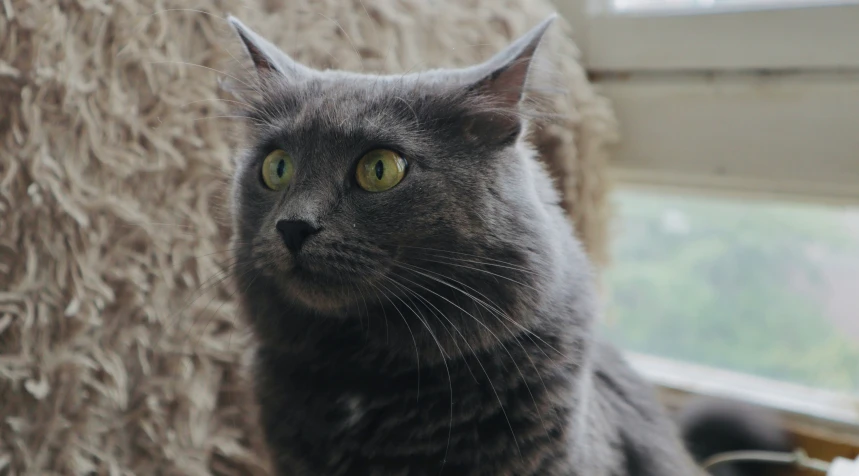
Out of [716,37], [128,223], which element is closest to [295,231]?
[128,223]

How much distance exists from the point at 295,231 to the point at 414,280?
0.44 ft

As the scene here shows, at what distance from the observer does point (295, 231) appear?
2.35 ft

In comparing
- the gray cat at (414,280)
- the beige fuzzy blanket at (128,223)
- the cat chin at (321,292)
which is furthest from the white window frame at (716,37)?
the cat chin at (321,292)

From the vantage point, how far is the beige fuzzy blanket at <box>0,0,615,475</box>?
0.91m

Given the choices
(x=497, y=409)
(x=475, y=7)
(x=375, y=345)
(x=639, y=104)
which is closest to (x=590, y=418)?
(x=497, y=409)

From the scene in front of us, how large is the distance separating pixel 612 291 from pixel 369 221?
3.67ft

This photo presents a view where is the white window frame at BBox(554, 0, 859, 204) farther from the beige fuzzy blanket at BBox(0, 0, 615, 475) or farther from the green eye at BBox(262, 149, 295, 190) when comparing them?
the green eye at BBox(262, 149, 295, 190)

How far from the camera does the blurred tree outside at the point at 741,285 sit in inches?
57.4

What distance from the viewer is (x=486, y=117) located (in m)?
0.78

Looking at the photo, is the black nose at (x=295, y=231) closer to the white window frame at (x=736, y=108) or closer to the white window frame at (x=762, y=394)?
the white window frame at (x=762, y=394)

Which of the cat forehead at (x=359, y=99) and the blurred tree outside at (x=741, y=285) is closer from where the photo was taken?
the cat forehead at (x=359, y=99)

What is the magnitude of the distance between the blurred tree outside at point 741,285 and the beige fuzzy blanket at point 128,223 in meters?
0.78

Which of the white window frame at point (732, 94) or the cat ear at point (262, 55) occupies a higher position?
the white window frame at point (732, 94)

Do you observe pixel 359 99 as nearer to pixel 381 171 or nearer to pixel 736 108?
pixel 381 171
